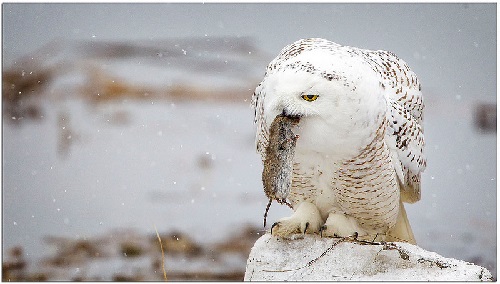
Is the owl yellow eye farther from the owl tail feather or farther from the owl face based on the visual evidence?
the owl tail feather

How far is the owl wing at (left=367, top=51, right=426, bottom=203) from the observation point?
196 cm

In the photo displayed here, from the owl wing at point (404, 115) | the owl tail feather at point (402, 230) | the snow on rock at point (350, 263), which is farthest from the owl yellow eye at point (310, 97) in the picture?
the owl tail feather at point (402, 230)

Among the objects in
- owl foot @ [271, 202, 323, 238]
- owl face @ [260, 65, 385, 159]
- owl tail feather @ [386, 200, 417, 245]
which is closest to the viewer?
owl face @ [260, 65, 385, 159]

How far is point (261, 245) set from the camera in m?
1.93

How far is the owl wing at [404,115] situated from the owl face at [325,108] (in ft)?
0.67

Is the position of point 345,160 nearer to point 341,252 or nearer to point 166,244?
point 341,252

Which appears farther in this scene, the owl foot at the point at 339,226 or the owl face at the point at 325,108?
the owl foot at the point at 339,226

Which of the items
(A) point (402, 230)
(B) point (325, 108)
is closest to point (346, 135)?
(B) point (325, 108)

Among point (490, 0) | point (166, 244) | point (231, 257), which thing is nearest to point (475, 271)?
point (490, 0)

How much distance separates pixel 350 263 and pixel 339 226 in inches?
6.8

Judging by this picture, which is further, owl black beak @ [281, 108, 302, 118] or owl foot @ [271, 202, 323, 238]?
owl foot @ [271, 202, 323, 238]

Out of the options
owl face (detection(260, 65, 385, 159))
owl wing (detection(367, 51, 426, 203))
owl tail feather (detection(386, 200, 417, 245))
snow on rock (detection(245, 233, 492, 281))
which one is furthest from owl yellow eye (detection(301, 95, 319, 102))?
owl tail feather (detection(386, 200, 417, 245))

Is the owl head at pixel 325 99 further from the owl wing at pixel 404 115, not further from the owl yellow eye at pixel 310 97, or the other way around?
the owl wing at pixel 404 115

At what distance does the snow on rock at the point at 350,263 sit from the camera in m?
1.78
